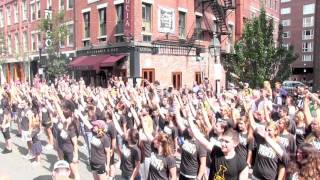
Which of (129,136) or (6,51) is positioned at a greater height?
(6,51)

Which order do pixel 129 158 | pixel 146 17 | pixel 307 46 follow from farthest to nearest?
pixel 307 46 → pixel 146 17 → pixel 129 158

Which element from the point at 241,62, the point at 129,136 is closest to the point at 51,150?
the point at 129,136

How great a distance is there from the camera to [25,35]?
1426 inches

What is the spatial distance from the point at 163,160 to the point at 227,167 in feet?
4.46

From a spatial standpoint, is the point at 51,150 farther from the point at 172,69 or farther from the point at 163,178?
the point at 172,69

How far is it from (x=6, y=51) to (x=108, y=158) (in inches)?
1337

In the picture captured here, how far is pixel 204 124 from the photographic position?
6770mm

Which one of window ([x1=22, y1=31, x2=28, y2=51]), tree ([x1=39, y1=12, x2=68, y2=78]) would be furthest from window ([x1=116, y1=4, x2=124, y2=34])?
window ([x1=22, y1=31, x2=28, y2=51])

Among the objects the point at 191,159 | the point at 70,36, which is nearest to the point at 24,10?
the point at 70,36

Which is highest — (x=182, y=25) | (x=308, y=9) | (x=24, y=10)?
(x=308, y=9)

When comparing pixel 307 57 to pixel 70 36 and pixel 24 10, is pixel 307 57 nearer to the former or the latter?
pixel 24 10

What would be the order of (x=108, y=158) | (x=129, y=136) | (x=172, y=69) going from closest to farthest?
(x=129, y=136)
(x=108, y=158)
(x=172, y=69)

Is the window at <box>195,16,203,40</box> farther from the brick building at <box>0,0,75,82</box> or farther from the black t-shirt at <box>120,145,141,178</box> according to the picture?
the black t-shirt at <box>120,145,141,178</box>

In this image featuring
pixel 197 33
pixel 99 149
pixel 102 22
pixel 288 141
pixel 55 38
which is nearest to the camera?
pixel 288 141
